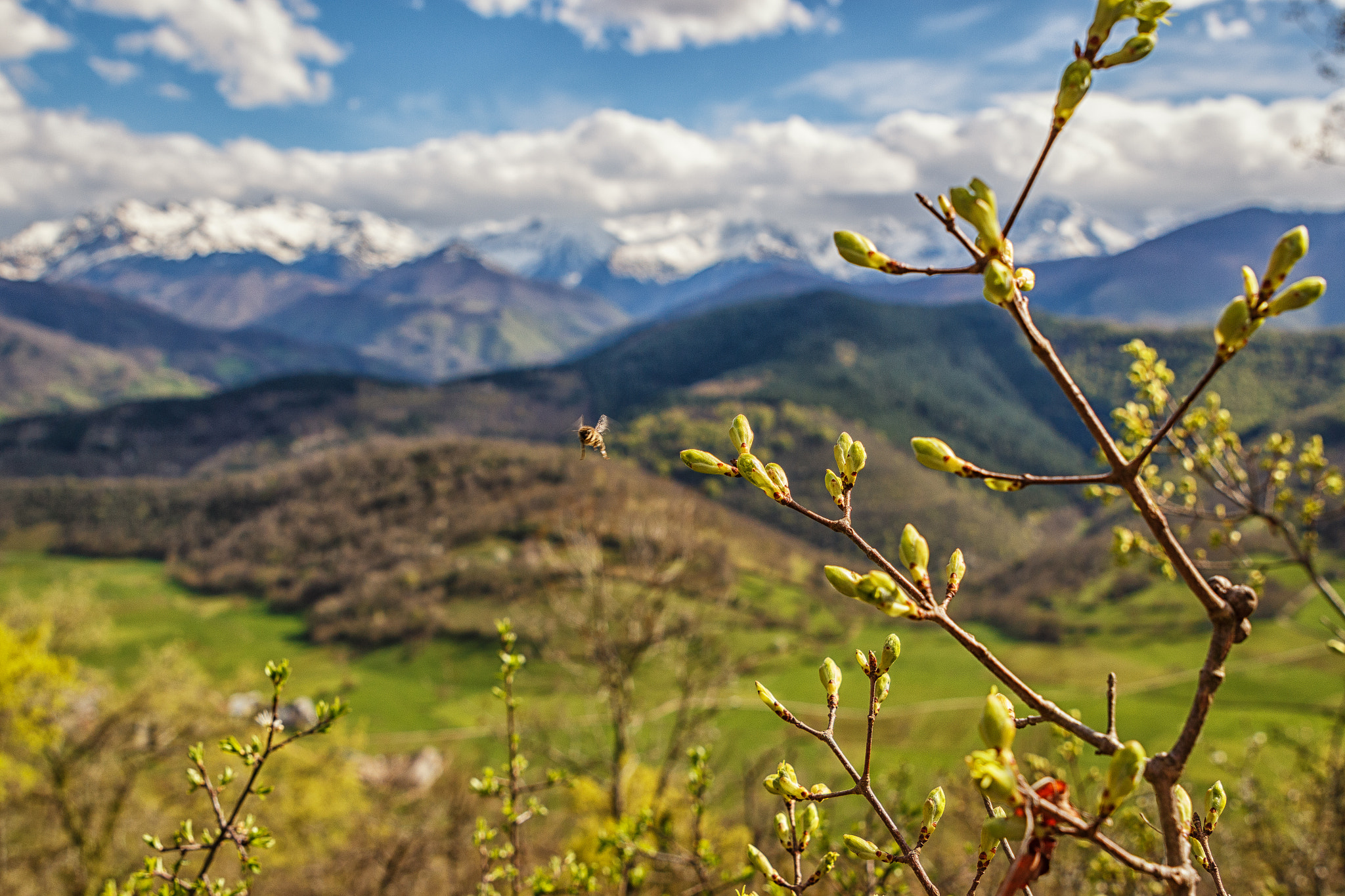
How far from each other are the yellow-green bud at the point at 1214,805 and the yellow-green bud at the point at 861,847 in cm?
97

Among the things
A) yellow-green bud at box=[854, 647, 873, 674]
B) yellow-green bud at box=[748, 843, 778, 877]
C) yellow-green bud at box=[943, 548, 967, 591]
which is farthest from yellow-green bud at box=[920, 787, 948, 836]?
yellow-green bud at box=[943, 548, 967, 591]

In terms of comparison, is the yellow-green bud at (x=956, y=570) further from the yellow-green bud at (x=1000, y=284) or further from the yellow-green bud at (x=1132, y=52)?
the yellow-green bud at (x=1132, y=52)

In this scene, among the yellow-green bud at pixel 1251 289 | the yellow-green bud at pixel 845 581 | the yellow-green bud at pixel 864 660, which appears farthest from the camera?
the yellow-green bud at pixel 864 660

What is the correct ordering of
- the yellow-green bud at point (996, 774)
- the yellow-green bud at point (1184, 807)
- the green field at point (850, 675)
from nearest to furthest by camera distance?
the yellow-green bud at point (996, 774) → the yellow-green bud at point (1184, 807) → the green field at point (850, 675)

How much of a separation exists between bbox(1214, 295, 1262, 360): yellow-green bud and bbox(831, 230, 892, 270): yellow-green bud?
0.67 metres

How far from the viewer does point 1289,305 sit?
145 cm

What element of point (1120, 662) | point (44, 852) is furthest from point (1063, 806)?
point (1120, 662)

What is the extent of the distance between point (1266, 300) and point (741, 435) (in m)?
1.36

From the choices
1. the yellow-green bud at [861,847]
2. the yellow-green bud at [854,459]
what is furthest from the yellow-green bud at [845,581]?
the yellow-green bud at [861,847]

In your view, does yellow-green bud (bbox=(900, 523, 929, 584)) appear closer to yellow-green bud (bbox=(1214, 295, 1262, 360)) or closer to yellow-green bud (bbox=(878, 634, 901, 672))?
yellow-green bud (bbox=(878, 634, 901, 672))

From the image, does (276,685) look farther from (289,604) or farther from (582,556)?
(289,604)

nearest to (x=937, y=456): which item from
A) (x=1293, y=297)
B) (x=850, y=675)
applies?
(x=1293, y=297)

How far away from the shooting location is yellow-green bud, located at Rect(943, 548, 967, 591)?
2.06m

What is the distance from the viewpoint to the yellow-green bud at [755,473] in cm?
204
